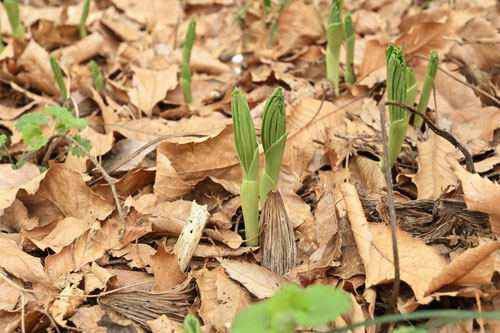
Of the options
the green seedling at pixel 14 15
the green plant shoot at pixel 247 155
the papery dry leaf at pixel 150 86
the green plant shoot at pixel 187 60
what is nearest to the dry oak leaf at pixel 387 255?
the green plant shoot at pixel 247 155

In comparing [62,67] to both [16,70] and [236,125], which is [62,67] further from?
[236,125]

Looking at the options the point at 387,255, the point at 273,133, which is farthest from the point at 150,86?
the point at 387,255

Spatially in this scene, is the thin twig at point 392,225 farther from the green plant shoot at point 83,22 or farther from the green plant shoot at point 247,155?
the green plant shoot at point 83,22

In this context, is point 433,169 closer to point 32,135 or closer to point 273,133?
point 273,133

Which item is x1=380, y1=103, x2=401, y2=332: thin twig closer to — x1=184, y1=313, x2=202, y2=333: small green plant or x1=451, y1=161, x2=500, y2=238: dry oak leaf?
x1=451, y1=161, x2=500, y2=238: dry oak leaf

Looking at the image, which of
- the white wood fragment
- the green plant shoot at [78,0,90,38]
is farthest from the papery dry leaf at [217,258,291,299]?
the green plant shoot at [78,0,90,38]
